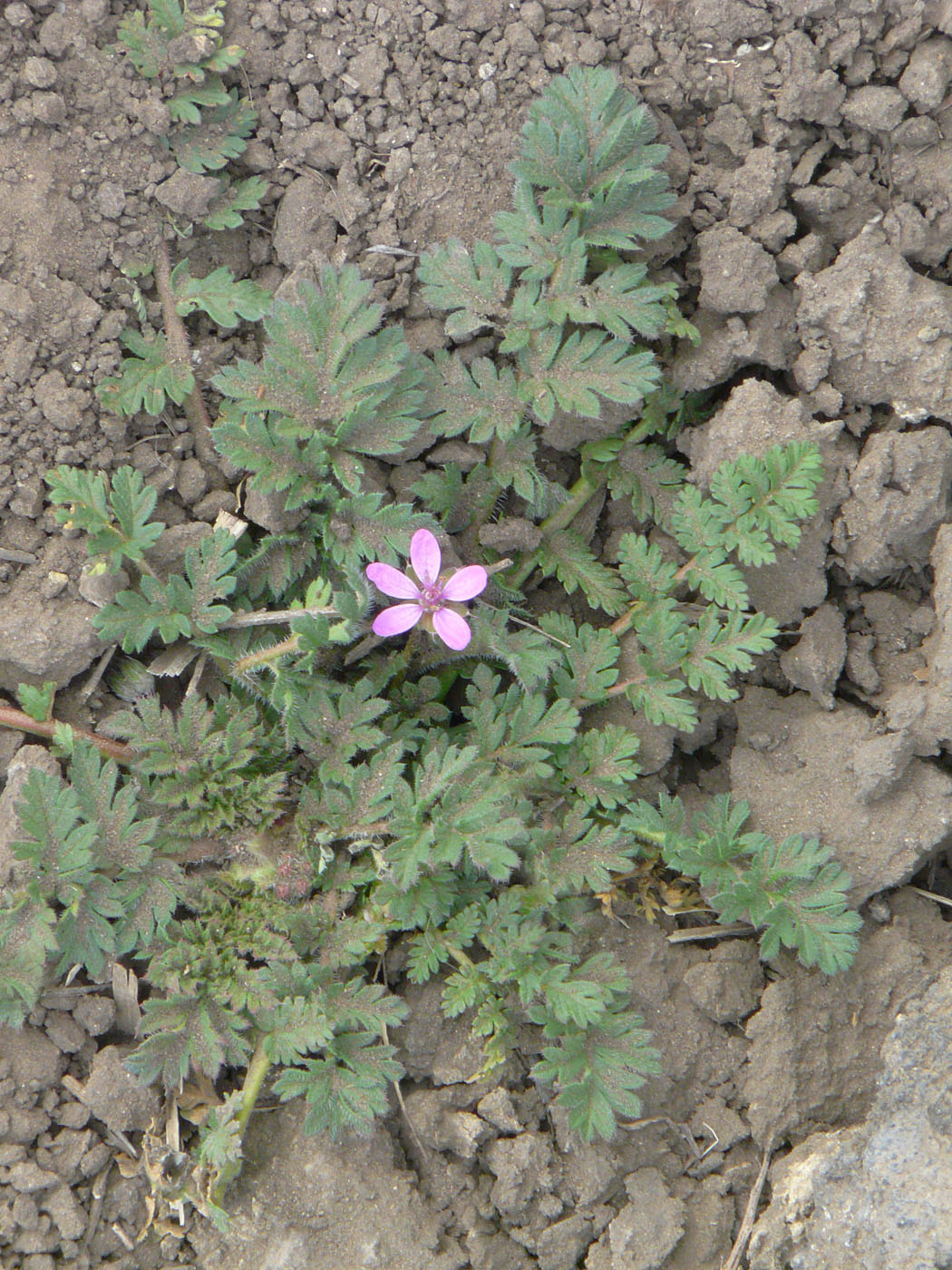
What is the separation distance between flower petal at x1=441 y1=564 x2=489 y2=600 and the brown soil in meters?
0.85

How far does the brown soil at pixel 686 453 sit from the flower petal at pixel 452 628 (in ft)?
2.72

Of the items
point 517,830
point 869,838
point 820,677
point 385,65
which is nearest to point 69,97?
point 385,65

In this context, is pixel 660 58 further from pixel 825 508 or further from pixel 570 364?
pixel 825 508

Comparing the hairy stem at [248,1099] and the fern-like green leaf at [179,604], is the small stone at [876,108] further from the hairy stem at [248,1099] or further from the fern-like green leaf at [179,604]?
the hairy stem at [248,1099]

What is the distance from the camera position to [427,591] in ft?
11.1

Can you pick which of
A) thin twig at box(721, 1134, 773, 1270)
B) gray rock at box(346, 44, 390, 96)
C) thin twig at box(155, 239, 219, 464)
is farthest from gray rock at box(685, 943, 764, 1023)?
gray rock at box(346, 44, 390, 96)

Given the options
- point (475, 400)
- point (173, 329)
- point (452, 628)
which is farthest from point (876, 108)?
point (173, 329)

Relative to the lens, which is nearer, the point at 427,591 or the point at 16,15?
the point at 427,591

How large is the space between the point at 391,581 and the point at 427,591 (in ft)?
0.42

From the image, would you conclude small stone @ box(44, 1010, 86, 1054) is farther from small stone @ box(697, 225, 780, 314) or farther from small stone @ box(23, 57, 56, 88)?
small stone @ box(697, 225, 780, 314)

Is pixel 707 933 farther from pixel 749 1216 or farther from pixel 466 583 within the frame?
pixel 466 583

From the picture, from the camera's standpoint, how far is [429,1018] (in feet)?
11.6

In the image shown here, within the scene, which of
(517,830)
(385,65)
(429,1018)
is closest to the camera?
(517,830)

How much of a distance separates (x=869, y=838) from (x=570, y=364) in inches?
73.0
